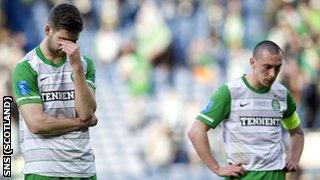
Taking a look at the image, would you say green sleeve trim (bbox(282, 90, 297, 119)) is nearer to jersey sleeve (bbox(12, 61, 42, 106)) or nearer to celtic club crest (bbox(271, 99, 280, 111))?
celtic club crest (bbox(271, 99, 280, 111))

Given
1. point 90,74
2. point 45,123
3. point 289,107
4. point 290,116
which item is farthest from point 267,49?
point 45,123

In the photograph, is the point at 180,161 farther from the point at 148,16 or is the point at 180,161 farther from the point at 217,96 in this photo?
the point at 217,96

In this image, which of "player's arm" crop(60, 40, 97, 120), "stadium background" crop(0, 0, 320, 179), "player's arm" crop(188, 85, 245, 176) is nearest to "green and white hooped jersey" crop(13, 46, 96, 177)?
"player's arm" crop(60, 40, 97, 120)

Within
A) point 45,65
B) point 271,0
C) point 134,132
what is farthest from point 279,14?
point 45,65

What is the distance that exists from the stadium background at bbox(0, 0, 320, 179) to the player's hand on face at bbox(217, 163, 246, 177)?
31.3ft

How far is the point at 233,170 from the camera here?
688 cm

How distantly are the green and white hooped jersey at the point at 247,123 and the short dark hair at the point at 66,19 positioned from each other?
149 cm

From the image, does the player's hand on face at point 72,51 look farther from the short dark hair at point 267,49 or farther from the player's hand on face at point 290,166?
the player's hand on face at point 290,166

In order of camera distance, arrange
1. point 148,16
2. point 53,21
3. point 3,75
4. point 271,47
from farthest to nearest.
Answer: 1. point 148,16
2. point 3,75
3. point 271,47
4. point 53,21

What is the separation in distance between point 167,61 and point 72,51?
11739 mm

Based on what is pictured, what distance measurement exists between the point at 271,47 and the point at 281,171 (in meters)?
0.95

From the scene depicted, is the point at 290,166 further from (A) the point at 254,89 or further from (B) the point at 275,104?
(A) the point at 254,89

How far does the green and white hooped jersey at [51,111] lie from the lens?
598 centimetres

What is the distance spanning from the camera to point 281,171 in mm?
6980
